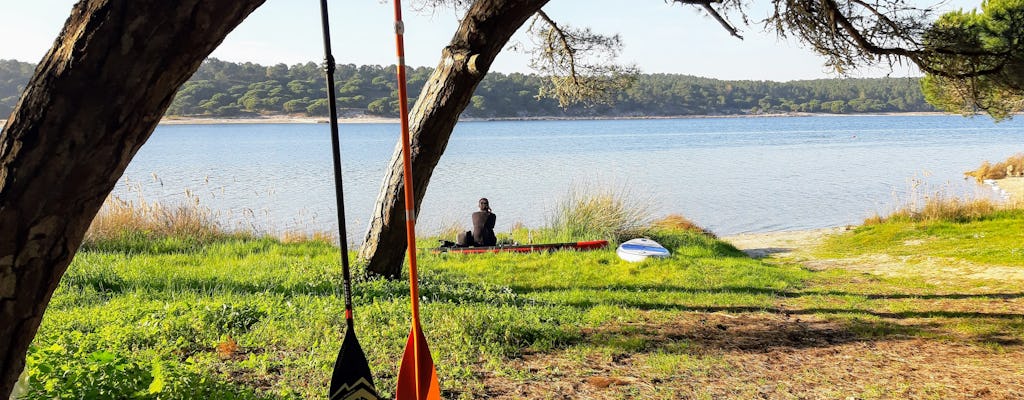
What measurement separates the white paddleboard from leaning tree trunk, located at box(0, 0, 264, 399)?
25.4 ft

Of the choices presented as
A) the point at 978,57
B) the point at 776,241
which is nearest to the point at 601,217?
the point at 776,241

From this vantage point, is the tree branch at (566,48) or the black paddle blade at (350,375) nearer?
the black paddle blade at (350,375)

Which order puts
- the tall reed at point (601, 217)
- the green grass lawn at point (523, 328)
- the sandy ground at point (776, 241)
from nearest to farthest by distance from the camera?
the green grass lawn at point (523, 328), the tall reed at point (601, 217), the sandy ground at point (776, 241)

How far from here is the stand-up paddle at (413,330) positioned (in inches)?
131

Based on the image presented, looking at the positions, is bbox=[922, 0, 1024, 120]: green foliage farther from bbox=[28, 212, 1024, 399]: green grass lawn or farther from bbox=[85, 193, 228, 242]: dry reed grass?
bbox=[85, 193, 228, 242]: dry reed grass

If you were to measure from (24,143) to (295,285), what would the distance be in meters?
4.54

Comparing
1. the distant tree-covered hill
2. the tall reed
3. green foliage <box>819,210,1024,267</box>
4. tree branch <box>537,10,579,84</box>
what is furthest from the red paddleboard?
the distant tree-covered hill

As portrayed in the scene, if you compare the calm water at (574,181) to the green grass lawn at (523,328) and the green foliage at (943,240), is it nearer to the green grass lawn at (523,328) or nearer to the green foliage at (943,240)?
the green foliage at (943,240)

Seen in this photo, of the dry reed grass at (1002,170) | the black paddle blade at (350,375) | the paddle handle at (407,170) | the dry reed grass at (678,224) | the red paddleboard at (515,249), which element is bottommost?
the dry reed grass at (1002,170)

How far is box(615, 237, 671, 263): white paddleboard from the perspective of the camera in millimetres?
9719

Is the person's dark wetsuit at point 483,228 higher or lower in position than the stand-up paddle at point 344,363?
lower

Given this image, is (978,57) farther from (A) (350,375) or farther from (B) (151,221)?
A: (B) (151,221)

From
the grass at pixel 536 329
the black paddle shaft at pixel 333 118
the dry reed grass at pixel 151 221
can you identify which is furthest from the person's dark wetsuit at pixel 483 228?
the black paddle shaft at pixel 333 118

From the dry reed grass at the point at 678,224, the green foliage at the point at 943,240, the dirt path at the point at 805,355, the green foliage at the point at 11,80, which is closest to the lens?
the dirt path at the point at 805,355
